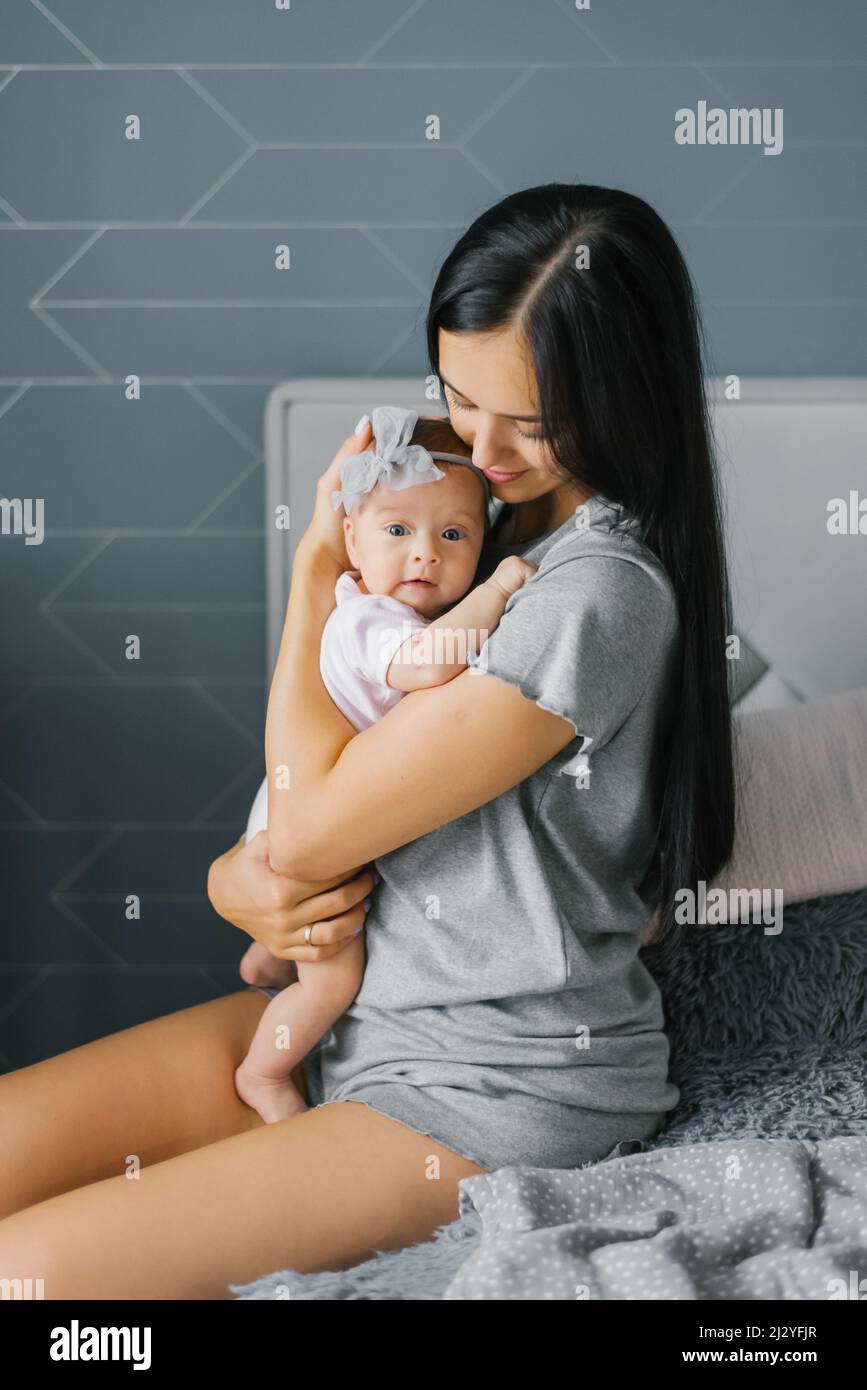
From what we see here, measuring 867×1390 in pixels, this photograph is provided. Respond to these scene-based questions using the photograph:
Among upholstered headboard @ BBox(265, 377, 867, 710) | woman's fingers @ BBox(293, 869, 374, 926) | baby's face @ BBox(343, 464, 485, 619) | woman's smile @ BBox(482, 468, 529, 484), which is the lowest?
woman's fingers @ BBox(293, 869, 374, 926)

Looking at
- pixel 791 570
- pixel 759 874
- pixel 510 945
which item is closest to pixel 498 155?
pixel 791 570

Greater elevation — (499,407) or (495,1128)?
(499,407)

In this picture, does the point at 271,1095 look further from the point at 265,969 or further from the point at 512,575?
the point at 512,575

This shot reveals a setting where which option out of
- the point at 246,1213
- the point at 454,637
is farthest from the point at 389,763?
the point at 246,1213

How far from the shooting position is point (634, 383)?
1.08 m

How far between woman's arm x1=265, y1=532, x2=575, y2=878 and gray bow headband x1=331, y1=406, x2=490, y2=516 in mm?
Result: 194

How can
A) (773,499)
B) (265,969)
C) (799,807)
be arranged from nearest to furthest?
(265,969) → (799,807) → (773,499)

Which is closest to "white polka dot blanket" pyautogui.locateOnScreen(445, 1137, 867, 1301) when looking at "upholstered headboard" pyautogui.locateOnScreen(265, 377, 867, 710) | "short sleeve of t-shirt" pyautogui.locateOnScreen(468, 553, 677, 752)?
"short sleeve of t-shirt" pyautogui.locateOnScreen(468, 553, 677, 752)

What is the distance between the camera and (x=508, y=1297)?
0.87 metres

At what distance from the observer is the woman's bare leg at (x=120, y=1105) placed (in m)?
1.17

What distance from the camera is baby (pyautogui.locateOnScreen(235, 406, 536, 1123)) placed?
1185 millimetres

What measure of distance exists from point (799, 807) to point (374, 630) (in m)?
0.62

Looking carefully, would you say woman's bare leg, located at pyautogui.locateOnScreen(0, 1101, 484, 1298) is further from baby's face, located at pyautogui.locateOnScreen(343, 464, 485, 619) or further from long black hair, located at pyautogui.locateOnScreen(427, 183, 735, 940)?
baby's face, located at pyautogui.locateOnScreen(343, 464, 485, 619)

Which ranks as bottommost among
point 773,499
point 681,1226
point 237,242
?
point 681,1226
